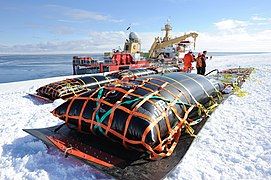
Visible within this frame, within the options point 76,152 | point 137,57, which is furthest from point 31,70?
point 76,152

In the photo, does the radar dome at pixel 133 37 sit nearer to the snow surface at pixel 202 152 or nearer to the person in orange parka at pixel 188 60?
the person in orange parka at pixel 188 60

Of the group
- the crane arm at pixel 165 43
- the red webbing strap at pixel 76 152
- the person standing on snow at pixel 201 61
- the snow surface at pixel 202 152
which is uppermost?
the crane arm at pixel 165 43

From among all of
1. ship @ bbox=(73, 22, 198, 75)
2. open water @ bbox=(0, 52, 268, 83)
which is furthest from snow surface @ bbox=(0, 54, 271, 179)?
open water @ bbox=(0, 52, 268, 83)

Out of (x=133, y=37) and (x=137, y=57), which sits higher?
(x=133, y=37)

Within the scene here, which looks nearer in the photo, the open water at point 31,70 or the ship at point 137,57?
the ship at point 137,57

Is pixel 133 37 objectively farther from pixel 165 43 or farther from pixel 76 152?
pixel 76 152

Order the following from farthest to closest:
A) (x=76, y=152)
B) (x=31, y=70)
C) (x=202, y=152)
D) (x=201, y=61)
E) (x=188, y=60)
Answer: (x=31, y=70)
(x=188, y=60)
(x=201, y=61)
(x=202, y=152)
(x=76, y=152)

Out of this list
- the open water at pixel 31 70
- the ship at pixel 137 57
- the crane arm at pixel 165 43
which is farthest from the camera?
the crane arm at pixel 165 43

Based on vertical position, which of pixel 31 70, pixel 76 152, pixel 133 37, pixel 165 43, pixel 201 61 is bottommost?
pixel 31 70

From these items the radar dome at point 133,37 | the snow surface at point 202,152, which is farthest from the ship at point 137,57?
the snow surface at point 202,152

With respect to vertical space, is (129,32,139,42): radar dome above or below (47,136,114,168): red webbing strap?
above

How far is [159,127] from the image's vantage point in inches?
106

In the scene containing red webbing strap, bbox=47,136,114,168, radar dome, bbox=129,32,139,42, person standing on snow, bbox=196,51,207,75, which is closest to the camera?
red webbing strap, bbox=47,136,114,168

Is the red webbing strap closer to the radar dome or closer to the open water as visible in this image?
the open water
